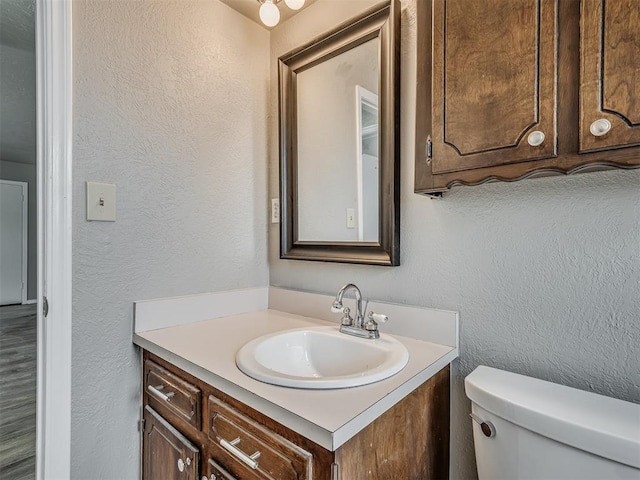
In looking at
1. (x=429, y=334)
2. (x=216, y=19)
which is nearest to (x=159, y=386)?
(x=429, y=334)

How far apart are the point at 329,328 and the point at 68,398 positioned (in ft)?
2.74

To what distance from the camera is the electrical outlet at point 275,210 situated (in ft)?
4.98

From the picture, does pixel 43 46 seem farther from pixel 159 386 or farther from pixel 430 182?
pixel 430 182

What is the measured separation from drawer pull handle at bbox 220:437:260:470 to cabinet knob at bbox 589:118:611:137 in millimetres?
955

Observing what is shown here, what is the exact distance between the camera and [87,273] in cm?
105

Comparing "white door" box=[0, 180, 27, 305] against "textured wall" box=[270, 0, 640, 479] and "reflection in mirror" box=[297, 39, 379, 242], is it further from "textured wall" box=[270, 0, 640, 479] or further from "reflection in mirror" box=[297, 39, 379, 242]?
"textured wall" box=[270, 0, 640, 479]

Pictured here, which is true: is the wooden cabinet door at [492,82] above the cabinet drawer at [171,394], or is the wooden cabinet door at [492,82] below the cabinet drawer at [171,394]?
above

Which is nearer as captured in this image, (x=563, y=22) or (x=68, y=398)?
(x=563, y=22)

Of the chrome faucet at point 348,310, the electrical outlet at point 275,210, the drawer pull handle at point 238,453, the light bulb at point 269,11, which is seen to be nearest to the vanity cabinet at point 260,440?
the drawer pull handle at point 238,453

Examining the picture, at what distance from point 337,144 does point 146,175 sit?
71 cm

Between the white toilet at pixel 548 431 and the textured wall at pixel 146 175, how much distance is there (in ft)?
3.44

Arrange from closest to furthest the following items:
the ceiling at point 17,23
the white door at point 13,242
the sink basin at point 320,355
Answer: the sink basin at point 320,355 < the ceiling at point 17,23 < the white door at point 13,242

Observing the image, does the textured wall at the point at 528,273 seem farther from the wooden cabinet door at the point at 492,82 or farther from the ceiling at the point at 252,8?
the ceiling at the point at 252,8

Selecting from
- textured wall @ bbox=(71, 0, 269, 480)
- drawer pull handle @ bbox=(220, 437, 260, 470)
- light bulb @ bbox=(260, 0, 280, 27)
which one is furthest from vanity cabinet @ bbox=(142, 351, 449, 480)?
light bulb @ bbox=(260, 0, 280, 27)
